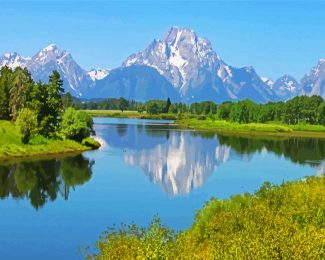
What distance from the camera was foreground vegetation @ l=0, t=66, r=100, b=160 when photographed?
12275 cm

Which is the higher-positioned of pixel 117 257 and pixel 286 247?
pixel 286 247

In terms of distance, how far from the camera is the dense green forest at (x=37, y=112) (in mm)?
127125

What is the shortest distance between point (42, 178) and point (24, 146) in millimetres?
33416

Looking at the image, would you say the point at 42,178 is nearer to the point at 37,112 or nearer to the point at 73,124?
the point at 37,112

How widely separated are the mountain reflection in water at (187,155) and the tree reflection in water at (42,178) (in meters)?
15.3

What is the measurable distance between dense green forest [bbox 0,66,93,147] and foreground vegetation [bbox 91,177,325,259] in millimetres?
84932

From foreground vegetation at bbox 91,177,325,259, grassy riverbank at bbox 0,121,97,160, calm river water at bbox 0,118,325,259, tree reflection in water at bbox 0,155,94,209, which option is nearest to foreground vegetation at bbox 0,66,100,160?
grassy riverbank at bbox 0,121,97,160

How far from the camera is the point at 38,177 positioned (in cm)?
9306

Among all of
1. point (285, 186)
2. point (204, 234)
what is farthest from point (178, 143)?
point (204, 234)

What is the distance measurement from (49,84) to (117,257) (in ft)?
392

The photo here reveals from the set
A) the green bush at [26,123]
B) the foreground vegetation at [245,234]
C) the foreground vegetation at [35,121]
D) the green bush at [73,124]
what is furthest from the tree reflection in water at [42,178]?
the foreground vegetation at [245,234]

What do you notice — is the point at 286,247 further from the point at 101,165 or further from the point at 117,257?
the point at 101,165

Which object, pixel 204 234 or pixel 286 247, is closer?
pixel 286 247

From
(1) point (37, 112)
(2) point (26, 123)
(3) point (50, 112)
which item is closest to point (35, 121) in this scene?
(2) point (26, 123)
